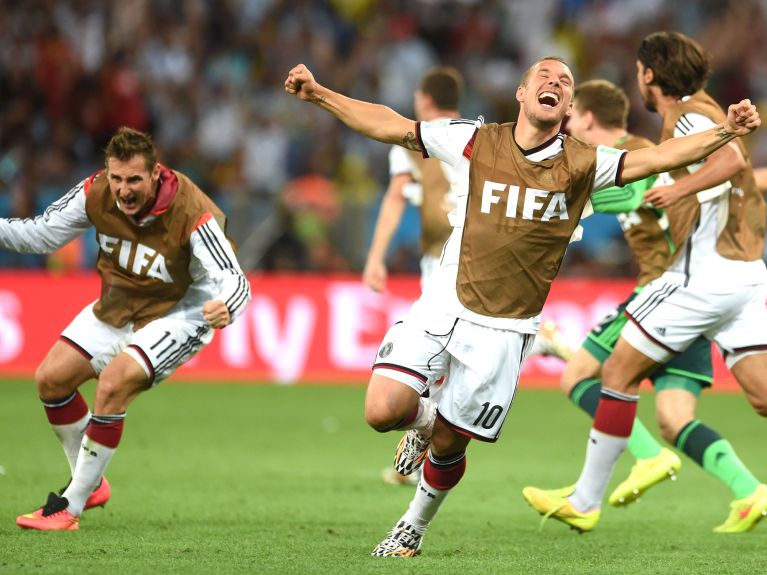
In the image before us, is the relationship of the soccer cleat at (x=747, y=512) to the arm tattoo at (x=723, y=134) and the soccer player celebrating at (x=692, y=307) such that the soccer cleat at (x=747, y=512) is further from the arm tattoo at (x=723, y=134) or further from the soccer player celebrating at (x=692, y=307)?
the arm tattoo at (x=723, y=134)

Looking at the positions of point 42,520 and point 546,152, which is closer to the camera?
point 546,152

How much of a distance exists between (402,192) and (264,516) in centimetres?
289

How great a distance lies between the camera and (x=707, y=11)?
66.9ft

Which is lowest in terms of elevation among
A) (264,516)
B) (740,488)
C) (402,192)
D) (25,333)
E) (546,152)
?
(25,333)

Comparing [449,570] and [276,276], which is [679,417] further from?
[276,276]

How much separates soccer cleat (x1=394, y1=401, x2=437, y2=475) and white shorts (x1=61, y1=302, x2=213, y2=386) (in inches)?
53.4

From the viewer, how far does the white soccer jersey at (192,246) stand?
669cm

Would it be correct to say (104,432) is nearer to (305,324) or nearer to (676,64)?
(676,64)

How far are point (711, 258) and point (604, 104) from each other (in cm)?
123

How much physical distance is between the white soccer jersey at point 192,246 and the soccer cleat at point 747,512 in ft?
9.43

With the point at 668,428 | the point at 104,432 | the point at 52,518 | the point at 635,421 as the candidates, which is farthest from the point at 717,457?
the point at 52,518

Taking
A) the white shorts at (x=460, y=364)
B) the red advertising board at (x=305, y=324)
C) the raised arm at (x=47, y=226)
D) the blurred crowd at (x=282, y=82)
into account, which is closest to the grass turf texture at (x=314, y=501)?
the white shorts at (x=460, y=364)

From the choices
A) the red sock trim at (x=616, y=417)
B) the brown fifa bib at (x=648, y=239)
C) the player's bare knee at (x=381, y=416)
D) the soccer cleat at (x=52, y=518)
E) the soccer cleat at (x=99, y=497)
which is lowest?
the soccer cleat at (x=99, y=497)

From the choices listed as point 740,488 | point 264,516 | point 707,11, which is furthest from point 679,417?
point 707,11
